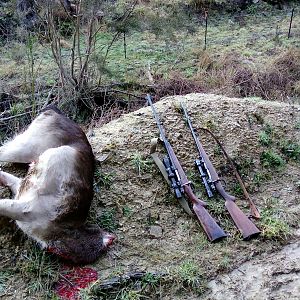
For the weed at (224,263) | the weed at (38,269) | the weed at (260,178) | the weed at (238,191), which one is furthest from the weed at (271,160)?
the weed at (38,269)

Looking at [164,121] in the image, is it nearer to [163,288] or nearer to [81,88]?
[163,288]

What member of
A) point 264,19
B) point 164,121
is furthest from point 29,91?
A: point 264,19

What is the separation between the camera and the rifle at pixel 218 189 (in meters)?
4.95

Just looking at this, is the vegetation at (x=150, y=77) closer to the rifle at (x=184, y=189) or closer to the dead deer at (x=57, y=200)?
the rifle at (x=184, y=189)

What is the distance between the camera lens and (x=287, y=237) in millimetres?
5000

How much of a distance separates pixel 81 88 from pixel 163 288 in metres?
6.38

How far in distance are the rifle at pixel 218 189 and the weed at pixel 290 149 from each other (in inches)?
47.8

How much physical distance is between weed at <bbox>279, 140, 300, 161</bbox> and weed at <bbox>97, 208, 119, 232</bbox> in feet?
8.41

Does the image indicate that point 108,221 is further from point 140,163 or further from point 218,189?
point 218,189

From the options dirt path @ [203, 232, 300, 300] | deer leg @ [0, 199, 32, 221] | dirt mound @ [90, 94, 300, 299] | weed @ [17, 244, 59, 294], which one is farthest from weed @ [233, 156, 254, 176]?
deer leg @ [0, 199, 32, 221]

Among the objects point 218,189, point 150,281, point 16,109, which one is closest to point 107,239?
point 150,281

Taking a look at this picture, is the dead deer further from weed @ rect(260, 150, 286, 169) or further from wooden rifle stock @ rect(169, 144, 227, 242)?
weed @ rect(260, 150, 286, 169)

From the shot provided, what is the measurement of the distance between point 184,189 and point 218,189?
43cm

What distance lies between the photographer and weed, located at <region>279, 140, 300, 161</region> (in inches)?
251
